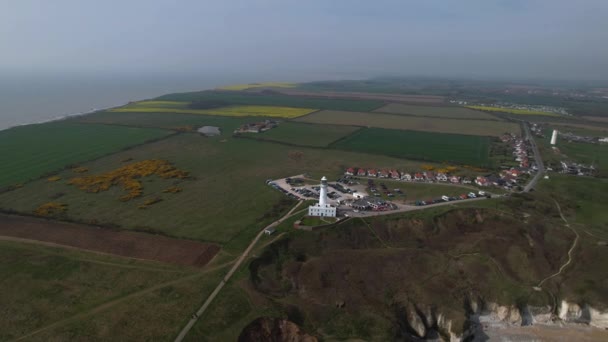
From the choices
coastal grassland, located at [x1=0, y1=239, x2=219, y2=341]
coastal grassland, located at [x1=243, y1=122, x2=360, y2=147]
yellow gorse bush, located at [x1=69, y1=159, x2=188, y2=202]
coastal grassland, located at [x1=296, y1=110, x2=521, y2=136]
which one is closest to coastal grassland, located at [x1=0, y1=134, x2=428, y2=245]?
yellow gorse bush, located at [x1=69, y1=159, x2=188, y2=202]

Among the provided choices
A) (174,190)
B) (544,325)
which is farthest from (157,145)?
(544,325)

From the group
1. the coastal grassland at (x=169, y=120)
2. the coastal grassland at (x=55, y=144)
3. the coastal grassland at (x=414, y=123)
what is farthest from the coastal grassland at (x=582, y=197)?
the coastal grassland at (x=55, y=144)

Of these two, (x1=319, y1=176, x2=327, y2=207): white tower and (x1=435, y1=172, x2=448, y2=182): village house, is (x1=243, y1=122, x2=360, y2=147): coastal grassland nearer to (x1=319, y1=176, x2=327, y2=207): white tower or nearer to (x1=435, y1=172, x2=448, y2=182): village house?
(x1=435, y1=172, x2=448, y2=182): village house

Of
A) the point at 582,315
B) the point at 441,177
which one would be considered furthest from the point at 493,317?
the point at 441,177

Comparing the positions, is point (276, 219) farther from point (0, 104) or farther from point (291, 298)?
point (0, 104)

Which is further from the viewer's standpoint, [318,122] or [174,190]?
[318,122]

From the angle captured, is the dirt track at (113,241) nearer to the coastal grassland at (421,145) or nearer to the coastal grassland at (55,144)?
the coastal grassland at (55,144)
